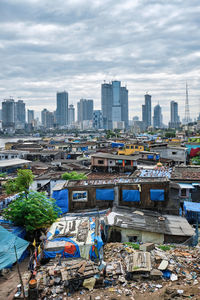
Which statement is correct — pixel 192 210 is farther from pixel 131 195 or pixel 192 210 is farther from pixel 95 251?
pixel 95 251

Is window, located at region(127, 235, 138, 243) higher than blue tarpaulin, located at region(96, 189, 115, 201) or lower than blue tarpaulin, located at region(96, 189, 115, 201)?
lower

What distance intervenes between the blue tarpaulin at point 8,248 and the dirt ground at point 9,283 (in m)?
0.47

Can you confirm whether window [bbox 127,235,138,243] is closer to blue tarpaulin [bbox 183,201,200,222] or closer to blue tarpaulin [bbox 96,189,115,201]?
blue tarpaulin [bbox 96,189,115,201]

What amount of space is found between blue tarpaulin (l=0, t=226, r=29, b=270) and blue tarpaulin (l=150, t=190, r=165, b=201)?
7191 millimetres

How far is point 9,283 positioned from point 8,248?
1.26 meters

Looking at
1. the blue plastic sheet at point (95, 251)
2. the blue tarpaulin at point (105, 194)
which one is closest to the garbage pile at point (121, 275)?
the blue plastic sheet at point (95, 251)

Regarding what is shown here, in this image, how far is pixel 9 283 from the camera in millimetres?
8977

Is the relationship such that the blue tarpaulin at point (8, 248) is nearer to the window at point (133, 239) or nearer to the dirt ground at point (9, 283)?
the dirt ground at point (9, 283)

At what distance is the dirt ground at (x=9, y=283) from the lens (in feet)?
27.2

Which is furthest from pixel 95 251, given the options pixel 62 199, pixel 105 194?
pixel 62 199

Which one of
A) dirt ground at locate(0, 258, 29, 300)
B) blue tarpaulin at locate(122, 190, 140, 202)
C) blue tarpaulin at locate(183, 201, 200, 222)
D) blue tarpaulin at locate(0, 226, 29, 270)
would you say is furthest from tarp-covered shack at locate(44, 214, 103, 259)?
blue tarpaulin at locate(183, 201, 200, 222)

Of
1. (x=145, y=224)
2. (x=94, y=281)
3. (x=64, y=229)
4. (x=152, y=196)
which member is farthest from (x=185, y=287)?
(x=152, y=196)

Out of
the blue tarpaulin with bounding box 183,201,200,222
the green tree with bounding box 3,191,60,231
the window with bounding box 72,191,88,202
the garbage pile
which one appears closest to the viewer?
the garbage pile

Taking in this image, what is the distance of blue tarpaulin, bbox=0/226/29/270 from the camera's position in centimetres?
928
